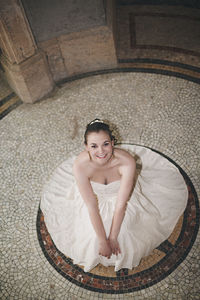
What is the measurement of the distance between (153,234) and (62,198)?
51.5 inches

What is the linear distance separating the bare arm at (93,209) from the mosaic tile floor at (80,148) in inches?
20.2

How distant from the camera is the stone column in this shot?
13.3 feet

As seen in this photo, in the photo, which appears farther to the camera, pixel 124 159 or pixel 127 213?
pixel 127 213

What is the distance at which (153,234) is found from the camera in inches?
115

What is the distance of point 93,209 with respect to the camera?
2.71 m

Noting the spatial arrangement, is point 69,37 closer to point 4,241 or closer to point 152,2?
point 152,2

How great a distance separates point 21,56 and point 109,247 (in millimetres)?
3649

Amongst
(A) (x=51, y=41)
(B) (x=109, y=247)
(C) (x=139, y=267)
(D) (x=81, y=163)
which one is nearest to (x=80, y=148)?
(D) (x=81, y=163)

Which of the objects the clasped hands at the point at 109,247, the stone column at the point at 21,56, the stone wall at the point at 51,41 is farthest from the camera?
the stone wall at the point at 51,41

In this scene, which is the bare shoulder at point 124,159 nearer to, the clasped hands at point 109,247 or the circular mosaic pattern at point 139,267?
the clasped hands at point 109,247

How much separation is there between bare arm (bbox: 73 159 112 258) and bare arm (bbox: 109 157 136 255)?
85mm

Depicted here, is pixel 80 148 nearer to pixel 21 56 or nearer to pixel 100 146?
pixel 100 146

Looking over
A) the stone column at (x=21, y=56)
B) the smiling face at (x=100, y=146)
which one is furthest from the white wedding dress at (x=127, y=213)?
the stone column at (x=21, y=56)

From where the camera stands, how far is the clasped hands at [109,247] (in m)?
2.66
